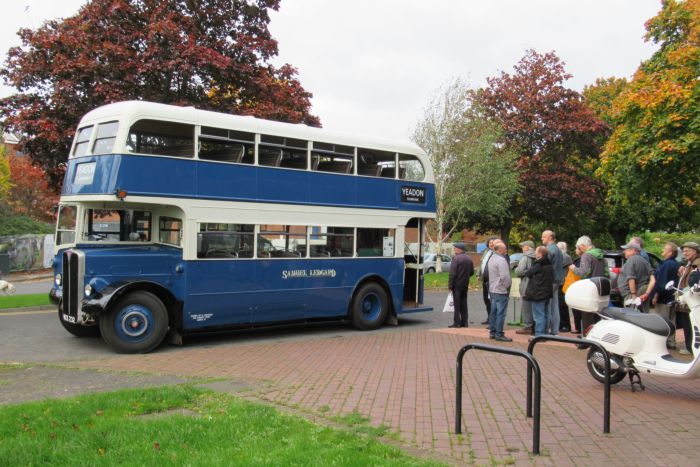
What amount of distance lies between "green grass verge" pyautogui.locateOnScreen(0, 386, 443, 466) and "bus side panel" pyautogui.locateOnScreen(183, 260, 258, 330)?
13.8 feet

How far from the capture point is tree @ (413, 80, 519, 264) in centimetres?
2802

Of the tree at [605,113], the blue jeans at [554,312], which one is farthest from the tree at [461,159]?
the blue jeans at [554,312]

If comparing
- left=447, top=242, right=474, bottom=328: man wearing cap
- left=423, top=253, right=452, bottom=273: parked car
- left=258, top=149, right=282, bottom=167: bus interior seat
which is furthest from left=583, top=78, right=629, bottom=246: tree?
left=258, top=149, right=282, bottom=167: bus interior seat

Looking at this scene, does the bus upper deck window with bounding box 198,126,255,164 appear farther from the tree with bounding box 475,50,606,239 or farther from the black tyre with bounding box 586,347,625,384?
the tree with bounding box 475,50,606,239

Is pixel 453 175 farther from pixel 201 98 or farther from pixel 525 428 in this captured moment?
pixel 525 428

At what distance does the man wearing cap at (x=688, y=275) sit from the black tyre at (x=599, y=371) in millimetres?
1612

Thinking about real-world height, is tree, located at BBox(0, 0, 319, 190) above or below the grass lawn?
above

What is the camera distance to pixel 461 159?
91.8 ft

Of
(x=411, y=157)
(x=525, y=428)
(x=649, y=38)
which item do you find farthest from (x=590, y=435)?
(x=649, y=38)

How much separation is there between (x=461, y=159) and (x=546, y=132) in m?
7.60

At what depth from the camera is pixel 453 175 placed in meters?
28.2

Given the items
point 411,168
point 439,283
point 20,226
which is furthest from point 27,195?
point 411,168

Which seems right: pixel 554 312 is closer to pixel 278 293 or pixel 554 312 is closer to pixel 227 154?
pixel 278 293

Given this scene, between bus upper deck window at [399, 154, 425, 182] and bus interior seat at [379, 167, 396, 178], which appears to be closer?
bus interior seat at [379, 167, 396, 178]
